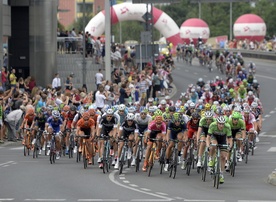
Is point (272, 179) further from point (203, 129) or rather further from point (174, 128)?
point (174, 128)

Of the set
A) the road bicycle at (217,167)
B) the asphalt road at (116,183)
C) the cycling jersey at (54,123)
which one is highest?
the cycling jersey at (54,123)

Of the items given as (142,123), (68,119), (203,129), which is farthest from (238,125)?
(68,119)

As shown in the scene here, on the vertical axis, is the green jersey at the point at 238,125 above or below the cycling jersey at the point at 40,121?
above

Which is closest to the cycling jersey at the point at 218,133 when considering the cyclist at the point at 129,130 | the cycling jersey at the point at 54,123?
the cyclist at the point at 129,130

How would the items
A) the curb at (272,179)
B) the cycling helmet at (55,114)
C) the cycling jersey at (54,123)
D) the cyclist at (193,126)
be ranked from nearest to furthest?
1. the curb at (272,179)
2. the cyclist at (193,126)
3. the cycling helmet at (55,114)
4. the cycling jersey at (54,123)

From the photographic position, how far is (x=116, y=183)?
2427 cm

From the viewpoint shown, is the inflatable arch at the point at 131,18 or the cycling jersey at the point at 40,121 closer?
the cycling jersey at the point at 40,121

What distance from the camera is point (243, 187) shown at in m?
23.6

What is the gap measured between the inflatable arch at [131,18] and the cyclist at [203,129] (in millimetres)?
48239

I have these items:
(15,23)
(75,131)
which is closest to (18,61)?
(15,23)

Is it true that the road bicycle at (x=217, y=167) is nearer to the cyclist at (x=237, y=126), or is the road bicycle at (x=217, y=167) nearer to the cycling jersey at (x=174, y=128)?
the cycling jersey at (x=174, y=128)

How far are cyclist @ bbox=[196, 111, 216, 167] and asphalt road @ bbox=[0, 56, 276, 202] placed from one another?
0.60 m

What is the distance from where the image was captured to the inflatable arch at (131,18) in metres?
75.1

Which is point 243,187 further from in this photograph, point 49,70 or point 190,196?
point 49,70
